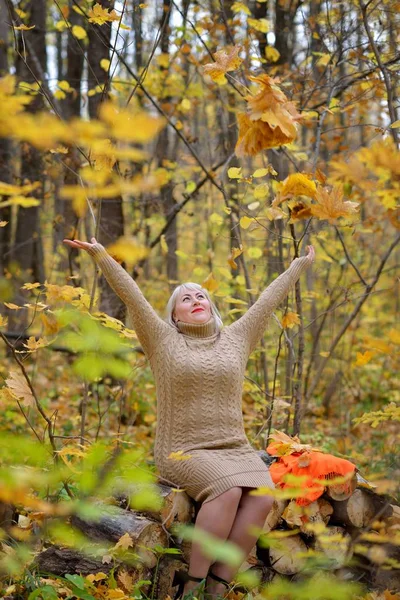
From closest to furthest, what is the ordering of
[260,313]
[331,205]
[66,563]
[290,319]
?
[66,563]
[331,205]
[260,313]
[290,319]

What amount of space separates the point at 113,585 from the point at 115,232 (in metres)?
3.23

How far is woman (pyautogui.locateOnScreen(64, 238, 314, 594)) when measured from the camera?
8.89 feet

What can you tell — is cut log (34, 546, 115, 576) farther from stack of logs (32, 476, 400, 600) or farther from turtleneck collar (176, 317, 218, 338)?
turtleneck collar (176, 317, 218, 338)

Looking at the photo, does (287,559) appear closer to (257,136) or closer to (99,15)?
(257,136)

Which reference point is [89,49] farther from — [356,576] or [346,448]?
[356,576]

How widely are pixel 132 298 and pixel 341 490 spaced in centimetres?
131

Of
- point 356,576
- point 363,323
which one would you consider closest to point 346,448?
point 356,576

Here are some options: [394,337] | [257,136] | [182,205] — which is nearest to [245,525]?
[394,337]

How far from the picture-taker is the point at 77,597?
2521mm

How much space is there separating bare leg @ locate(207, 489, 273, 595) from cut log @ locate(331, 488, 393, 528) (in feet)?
1.57

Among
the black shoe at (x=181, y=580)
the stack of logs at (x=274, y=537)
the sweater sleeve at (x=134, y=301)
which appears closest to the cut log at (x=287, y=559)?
the stack of logs at (x=274, y=537)

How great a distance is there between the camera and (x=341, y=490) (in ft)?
9.90

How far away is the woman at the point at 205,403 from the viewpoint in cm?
271

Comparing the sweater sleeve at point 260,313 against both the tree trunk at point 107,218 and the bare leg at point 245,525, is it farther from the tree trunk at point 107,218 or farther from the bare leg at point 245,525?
the tree trunk at point 107,218
